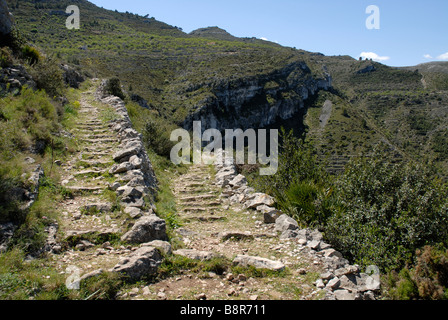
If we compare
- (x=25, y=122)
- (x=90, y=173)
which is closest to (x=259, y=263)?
(x=90, y=173)

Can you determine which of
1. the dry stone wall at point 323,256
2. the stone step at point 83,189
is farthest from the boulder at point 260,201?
the stone step at point 83,189

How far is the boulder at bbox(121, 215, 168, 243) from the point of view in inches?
165

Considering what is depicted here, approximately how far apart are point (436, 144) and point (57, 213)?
90303mm

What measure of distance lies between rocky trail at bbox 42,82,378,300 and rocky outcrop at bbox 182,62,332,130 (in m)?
50.2

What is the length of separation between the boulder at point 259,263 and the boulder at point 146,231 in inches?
53.7

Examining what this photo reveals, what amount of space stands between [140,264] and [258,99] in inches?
3281

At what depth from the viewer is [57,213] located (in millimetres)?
4441

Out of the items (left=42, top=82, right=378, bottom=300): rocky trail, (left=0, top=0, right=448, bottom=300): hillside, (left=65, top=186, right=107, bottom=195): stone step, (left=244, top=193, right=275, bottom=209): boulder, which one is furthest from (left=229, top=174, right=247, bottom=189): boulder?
(left=65, top=186, right=107, bottom=195): stone step

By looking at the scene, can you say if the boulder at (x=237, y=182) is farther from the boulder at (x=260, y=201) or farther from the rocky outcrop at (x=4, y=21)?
the rocky outcrop at (x=4, y=21)

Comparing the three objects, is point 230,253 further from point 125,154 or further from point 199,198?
point 125,154

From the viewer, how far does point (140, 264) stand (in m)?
3.46

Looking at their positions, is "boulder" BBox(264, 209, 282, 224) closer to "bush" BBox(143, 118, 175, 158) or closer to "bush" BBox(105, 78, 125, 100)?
Result: "bush" BBox(143, 118, 175, 158)

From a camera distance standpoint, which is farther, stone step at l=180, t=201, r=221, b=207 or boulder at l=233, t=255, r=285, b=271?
stone step at l=180, t=201, r=221, b=207
